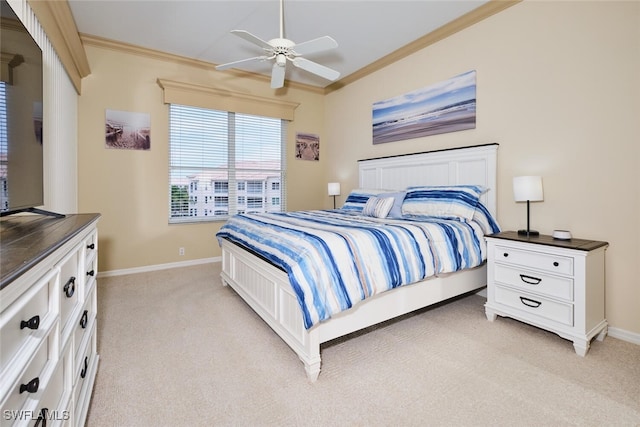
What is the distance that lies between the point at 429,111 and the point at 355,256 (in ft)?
8.30

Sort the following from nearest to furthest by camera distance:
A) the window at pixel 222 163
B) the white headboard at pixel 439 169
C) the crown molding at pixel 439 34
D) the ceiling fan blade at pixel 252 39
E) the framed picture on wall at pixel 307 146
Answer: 1. the ceiling fan blade at pixel 252 39
2. the crown molding at pixel 439 34
3. the white headboard at pixel 439 169
4. the window at pixel 222 163
5. the framed picture on wall at pixel 307 146

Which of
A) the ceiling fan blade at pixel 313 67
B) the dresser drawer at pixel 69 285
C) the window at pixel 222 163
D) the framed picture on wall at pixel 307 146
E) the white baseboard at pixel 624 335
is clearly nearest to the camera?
the dresser drawer at pixel 69 285

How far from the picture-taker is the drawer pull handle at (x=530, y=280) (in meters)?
2.25

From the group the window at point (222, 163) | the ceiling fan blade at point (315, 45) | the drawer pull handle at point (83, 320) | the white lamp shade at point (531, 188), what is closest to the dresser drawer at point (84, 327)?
the drawer pull handle at point (83, 320)

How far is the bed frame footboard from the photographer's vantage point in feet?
6.00

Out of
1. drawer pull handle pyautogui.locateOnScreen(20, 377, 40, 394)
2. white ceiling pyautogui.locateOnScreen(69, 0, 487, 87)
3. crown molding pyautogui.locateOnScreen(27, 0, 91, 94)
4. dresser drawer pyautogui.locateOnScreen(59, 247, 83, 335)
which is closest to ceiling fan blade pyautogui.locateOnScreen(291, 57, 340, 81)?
white ceiling pyautogui.locateOnScreen(69, 0, 487, 87)

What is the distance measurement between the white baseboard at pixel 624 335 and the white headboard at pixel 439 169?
4.06 ft

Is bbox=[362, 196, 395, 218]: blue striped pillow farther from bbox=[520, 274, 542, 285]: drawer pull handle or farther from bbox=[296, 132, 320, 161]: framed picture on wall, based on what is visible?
bbox=[296, 132, 320, 161]: framed picture on wall

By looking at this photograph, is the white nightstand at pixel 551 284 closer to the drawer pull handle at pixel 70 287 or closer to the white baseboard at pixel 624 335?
the white baseboard at pixel 624 335

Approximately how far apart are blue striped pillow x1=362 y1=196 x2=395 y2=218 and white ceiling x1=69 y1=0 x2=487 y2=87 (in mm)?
1905

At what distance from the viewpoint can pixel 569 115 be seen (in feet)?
8.14

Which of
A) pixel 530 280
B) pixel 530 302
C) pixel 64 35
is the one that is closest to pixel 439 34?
pixel 530 280

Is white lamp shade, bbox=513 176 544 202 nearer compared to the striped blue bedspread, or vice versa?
the striped blue bedspread

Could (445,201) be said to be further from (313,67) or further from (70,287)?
(70,287)
